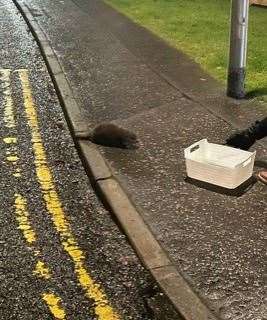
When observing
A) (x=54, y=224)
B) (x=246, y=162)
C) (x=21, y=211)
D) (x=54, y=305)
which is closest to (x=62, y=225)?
(x=54, y=224)

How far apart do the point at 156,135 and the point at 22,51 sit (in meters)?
5.13

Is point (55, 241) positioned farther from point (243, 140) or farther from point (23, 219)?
point (243, 140)

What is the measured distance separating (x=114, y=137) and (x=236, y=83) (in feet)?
7.02

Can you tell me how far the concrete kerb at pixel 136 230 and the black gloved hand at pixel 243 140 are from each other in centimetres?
118

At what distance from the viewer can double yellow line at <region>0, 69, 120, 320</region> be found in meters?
3.68

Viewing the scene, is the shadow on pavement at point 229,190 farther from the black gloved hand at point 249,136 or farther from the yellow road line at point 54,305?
the yellow road line at point 54,305

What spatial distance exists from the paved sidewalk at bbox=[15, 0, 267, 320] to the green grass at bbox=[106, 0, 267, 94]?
14.7 inches

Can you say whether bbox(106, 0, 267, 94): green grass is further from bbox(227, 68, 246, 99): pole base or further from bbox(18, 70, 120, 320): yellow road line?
bbox(18, 70, 120, 320): yellow road line

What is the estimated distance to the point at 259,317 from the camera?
11.4 ft

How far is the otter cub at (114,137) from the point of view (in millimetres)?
6027

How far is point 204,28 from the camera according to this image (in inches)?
460

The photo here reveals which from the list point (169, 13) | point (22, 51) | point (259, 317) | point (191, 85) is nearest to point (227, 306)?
point (259, 317)

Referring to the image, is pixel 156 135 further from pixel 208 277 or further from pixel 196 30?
pixel 196 30

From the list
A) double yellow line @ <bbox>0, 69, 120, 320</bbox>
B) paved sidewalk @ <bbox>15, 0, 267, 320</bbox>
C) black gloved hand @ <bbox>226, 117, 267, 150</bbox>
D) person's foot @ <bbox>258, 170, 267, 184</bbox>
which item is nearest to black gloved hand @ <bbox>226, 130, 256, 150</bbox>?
black gloved hand @ <bbox>226, 117, 267, 150</bbox>
